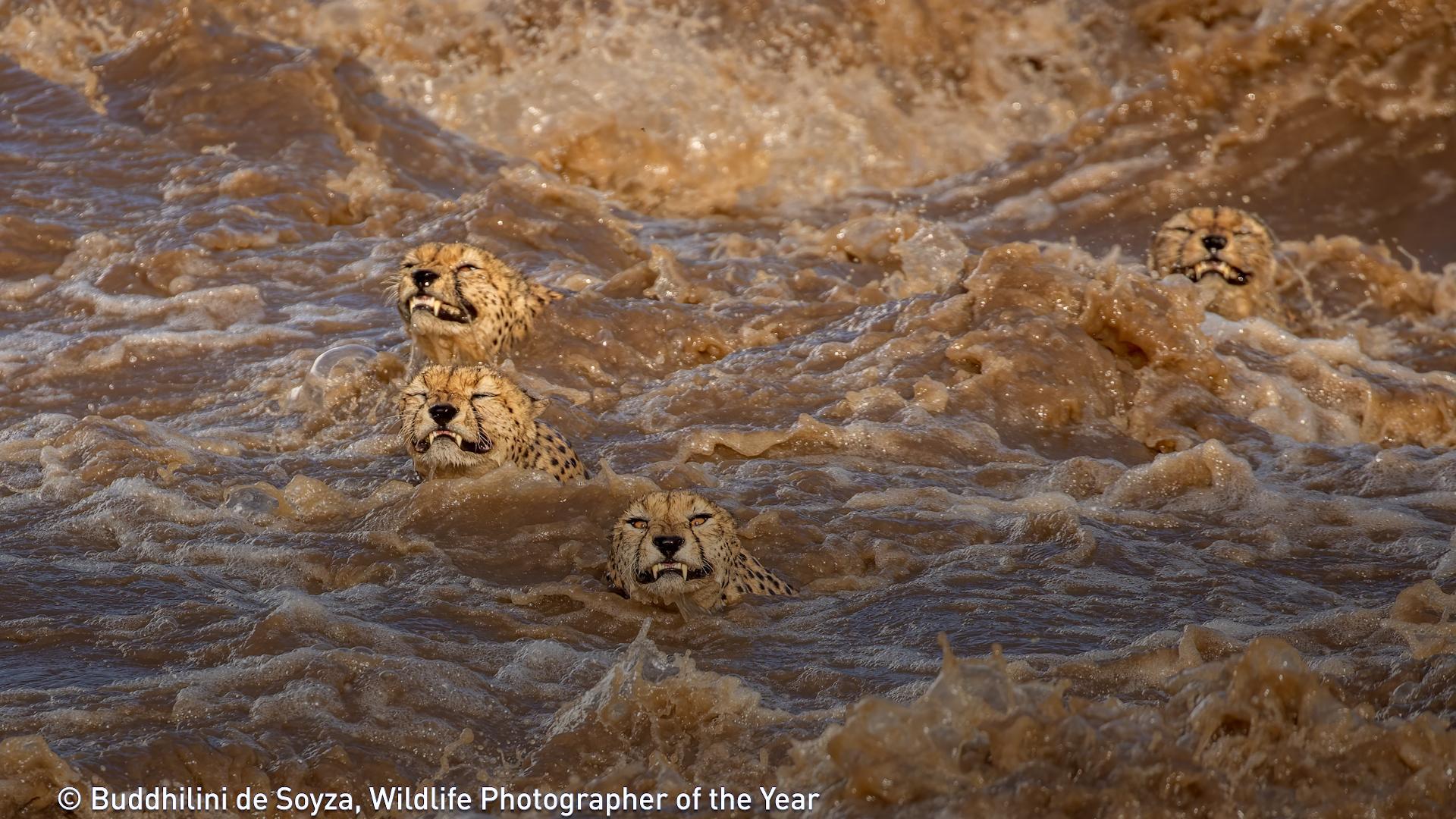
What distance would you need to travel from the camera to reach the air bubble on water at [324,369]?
340 inches

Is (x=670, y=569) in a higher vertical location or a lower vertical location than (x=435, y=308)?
higher

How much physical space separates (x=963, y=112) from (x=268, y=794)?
11.2m

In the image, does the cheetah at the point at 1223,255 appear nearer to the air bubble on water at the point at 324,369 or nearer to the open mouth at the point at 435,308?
the open mouth at the point at 435,308

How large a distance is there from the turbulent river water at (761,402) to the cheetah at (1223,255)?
241 mm

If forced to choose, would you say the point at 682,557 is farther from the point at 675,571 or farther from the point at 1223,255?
the point at 1223,255

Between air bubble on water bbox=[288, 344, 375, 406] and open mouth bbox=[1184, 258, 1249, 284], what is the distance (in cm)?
486

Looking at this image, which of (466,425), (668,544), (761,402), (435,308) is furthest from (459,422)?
(761,402)

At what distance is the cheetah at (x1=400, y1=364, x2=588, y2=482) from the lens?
713cm

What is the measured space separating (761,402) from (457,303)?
1.60m

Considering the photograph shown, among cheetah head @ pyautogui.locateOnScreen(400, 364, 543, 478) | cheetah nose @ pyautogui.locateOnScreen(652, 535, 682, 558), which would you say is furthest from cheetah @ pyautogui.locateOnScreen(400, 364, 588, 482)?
cheetah nose @ pyautogui.locateOnScreen(652, 535, 682, 558)

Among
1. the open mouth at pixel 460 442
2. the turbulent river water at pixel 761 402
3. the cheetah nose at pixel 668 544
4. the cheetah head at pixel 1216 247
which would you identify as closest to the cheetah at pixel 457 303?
Result: the turbulent river water at pixel 761 402

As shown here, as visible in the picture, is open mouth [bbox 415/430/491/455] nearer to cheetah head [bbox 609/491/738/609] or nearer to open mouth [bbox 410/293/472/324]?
cheetah head [bbox 609/491/738/609]

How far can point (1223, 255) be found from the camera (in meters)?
10.6

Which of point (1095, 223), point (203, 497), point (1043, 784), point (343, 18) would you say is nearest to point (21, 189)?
point (343, 18)
